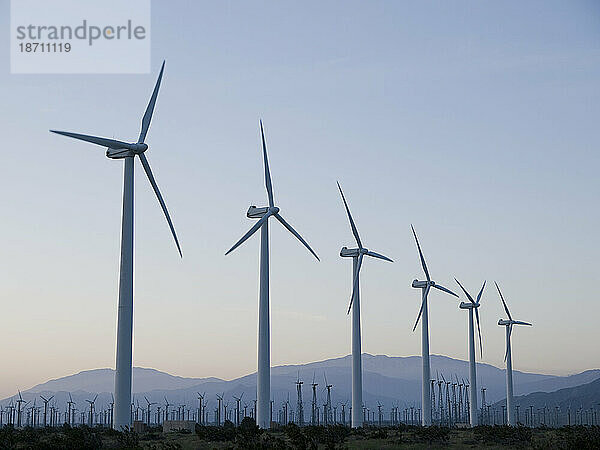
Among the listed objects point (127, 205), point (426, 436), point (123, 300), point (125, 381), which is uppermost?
point (127, 205)

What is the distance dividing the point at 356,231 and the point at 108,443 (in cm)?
4803

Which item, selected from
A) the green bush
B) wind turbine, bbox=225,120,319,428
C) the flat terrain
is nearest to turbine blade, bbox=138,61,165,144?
wind turbine, bbox=225,120,319,428

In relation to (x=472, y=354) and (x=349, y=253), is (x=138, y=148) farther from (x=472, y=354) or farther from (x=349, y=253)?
(x=472, y=354)

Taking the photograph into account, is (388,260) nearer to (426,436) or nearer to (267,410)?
(267,410)

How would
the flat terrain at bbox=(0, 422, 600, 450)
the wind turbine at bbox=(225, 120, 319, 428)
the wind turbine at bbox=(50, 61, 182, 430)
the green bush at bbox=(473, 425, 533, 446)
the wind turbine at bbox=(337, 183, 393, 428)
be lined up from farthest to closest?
the wind turbine at bbox=(337, 183, 393, 428) → the wind turbine at bbox=(225, 120, 319, 428) → the green bush at bbox=(473, 425, 533, 446) → the wind turbine at bbox=(50, 61, 182, 430) → the flat terrain at bbox=(0, 422, 600, 450)

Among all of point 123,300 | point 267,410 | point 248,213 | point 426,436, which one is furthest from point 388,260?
point 123,300

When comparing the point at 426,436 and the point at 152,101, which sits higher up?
the point at 152,101

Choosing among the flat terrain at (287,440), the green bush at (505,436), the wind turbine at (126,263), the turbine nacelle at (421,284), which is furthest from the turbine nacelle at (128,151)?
the turbine nacelle at (421,284)

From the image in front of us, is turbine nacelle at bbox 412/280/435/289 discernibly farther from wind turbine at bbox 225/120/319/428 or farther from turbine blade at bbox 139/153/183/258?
turbine blade at bbox 139/153/183/258

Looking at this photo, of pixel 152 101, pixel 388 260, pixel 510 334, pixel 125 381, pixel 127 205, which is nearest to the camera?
pixel 125 381

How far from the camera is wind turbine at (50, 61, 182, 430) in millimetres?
56469

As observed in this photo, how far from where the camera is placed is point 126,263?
2295 inches

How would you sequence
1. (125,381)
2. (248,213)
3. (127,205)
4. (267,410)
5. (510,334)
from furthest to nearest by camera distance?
(510,334)
(248,213)
(267,410)
(127,205)
(125,381)

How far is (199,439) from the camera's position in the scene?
58.8 metres
